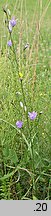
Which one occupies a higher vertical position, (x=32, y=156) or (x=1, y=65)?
(x=1, y=65)

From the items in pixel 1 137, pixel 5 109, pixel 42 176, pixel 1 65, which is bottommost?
pixel 42 176

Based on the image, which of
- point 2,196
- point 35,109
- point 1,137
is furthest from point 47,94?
point 2,196
